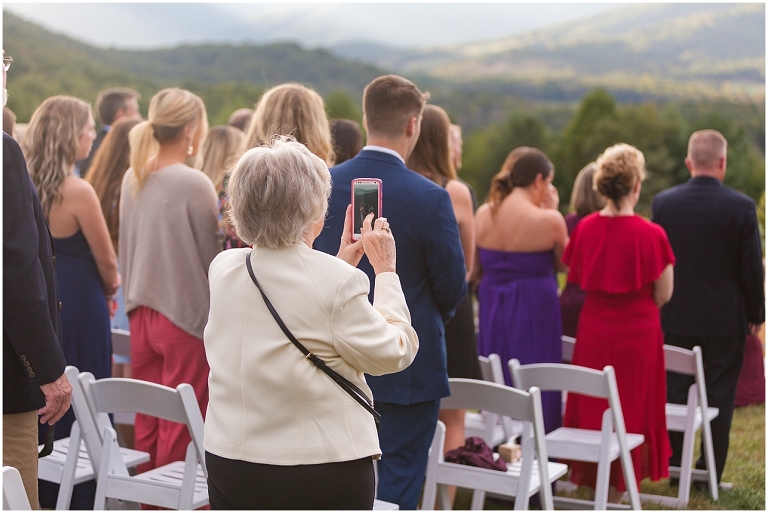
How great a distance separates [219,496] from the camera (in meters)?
2.05

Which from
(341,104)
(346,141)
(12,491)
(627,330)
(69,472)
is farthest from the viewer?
(341,104)

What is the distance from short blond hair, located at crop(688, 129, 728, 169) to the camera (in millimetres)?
4887

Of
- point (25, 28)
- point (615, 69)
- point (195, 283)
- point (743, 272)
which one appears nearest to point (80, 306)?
point (195, 283)

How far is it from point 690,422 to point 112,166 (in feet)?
11.4

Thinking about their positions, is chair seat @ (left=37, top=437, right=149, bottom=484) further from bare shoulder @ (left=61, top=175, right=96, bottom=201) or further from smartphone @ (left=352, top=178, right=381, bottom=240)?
smartphone @ (left=352, top=178, right=381, bottom=240)

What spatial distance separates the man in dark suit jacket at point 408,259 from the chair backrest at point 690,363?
6.55 feet

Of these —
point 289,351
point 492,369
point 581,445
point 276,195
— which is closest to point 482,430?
point 492,369

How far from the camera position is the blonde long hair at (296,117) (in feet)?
12.1

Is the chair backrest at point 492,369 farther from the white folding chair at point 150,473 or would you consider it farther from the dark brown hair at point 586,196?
the dark brown hair at point 586,196

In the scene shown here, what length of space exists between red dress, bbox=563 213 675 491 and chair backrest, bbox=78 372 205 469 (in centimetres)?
246

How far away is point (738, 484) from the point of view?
4910 millimetres

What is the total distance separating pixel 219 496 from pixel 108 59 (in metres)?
44.4

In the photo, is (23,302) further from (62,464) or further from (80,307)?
(80,307)

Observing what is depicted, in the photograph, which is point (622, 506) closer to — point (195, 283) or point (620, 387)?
point (620, 387)
